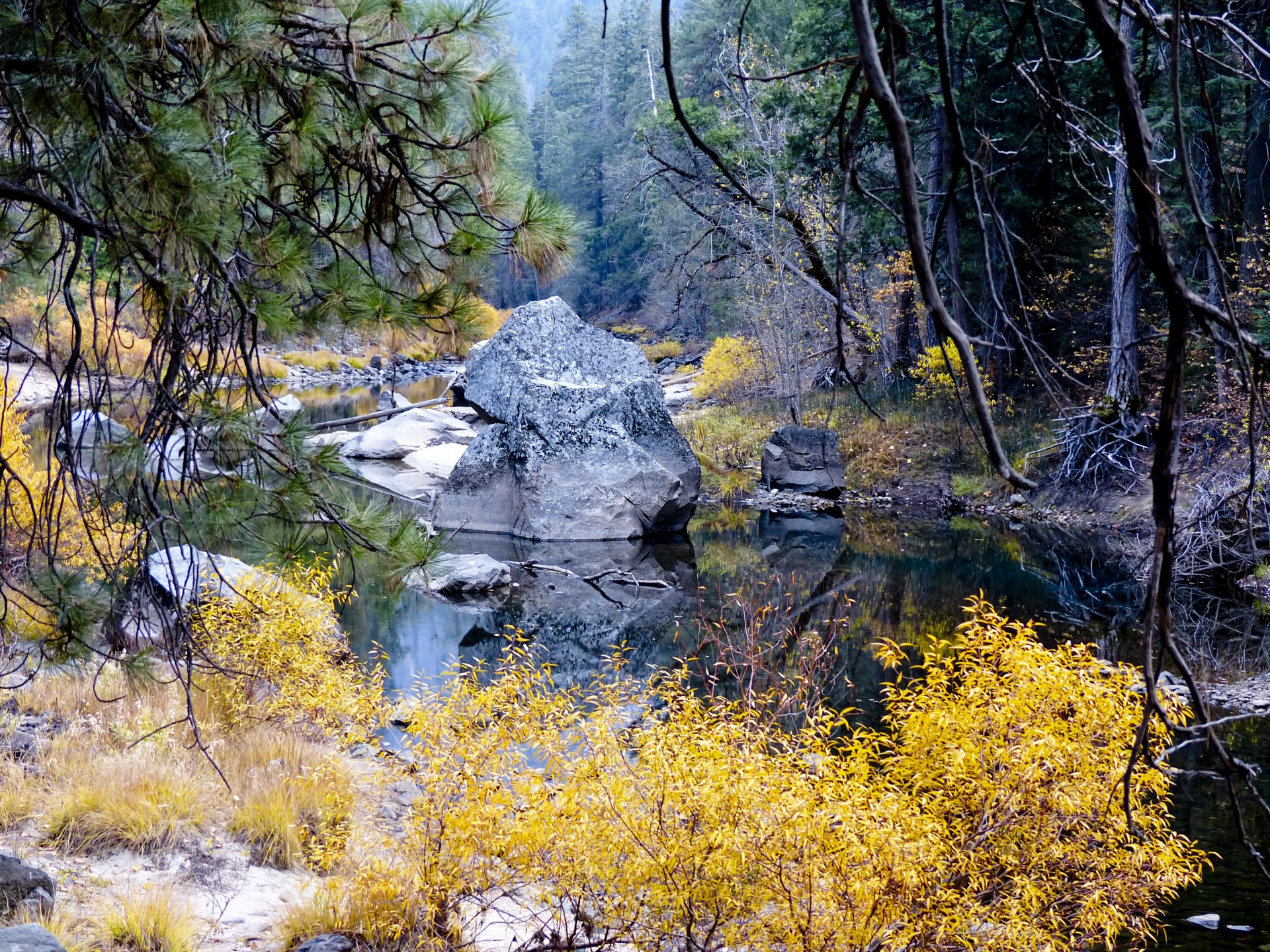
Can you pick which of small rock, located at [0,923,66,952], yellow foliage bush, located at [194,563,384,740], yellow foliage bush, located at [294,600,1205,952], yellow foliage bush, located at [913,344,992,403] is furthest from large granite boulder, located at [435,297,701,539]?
small rock, located at [0,923,66,952]

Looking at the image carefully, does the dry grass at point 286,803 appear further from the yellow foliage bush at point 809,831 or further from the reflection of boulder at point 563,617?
the reflection of boulder at point 563,617

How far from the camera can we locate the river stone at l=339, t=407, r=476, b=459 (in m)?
17.6

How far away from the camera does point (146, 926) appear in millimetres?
3951

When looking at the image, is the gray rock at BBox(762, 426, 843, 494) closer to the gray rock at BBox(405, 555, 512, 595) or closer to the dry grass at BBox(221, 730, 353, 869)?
the gray rock at BBox(405, 555, 512, 595)

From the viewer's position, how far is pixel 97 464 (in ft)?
9.89

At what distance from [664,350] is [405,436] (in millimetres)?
18547

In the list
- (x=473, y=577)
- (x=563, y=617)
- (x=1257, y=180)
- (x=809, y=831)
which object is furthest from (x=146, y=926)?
(x=1257, y=180)

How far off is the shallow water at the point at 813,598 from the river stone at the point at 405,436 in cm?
447

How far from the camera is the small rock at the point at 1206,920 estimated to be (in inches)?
187

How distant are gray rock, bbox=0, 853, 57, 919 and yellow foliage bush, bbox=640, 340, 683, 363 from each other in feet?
102

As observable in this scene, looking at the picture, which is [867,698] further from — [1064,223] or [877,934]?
[1064,223]

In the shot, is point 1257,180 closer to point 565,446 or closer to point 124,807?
point 565,446

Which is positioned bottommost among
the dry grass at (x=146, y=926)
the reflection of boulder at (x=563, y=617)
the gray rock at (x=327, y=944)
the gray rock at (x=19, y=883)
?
the reflection of boulder at (x=563, y=617)

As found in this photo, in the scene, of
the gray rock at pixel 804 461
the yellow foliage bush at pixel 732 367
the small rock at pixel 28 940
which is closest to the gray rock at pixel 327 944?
the small rock at pixel 28 940
